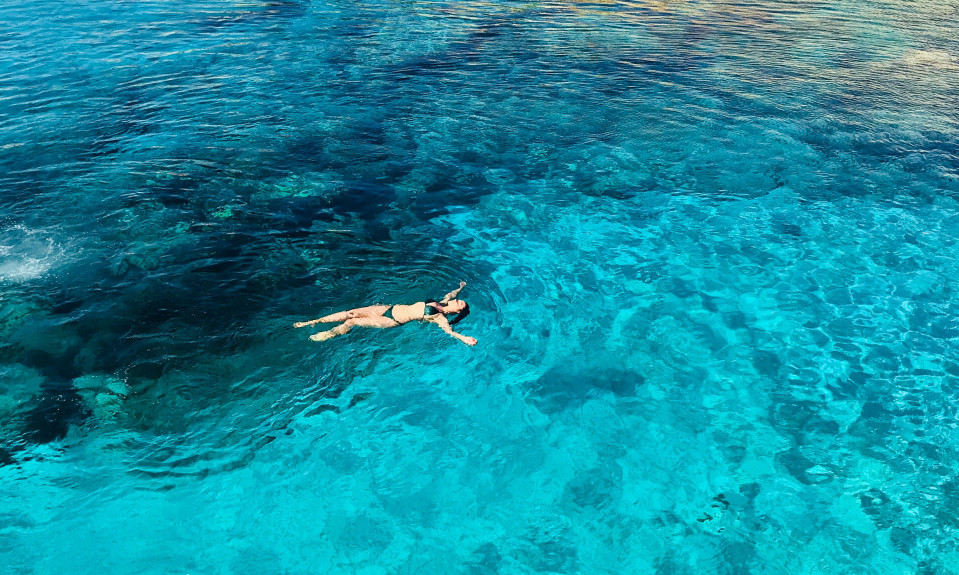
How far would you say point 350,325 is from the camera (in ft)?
37.1

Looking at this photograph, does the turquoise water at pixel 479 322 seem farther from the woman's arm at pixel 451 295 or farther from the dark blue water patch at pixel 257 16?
the dark blue water patch at pixel 257 16

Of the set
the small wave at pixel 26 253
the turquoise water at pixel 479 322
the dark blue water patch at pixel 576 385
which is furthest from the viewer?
the small wave at pixel 26 253

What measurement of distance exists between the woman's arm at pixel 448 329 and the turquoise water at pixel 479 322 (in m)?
0.33

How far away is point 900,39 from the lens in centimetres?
2773

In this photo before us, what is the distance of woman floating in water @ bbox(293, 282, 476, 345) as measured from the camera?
11.3m

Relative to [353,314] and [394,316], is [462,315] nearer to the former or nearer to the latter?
[394,316]

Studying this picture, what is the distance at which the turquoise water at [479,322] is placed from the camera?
28.9ft

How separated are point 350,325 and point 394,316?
2.68ft

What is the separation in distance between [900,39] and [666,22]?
10.2m

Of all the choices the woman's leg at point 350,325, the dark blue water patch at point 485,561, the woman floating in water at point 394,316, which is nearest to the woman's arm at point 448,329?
the woman floating in water at point 394,316

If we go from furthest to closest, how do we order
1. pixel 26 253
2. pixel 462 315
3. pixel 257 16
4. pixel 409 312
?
1. pixel 257 16
2. pixel 26 253
3. pixel 462 315
4. pixel 409 312

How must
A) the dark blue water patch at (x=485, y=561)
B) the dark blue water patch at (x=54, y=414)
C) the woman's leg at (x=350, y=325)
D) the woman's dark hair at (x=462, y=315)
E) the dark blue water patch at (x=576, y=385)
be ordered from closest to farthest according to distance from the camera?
the dark blue water patch at (x=485, y=561) → the dark blue water patch at (x=54, y=414) → the dark blue water patch at (x=576, y=385) → the woman's leg at (x=350, y=325) → the woman's dark hair at (x=462, y=315)

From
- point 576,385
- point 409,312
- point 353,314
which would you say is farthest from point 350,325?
point 576,385

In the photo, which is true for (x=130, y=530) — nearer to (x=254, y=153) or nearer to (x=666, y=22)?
(x=254, y=153)
